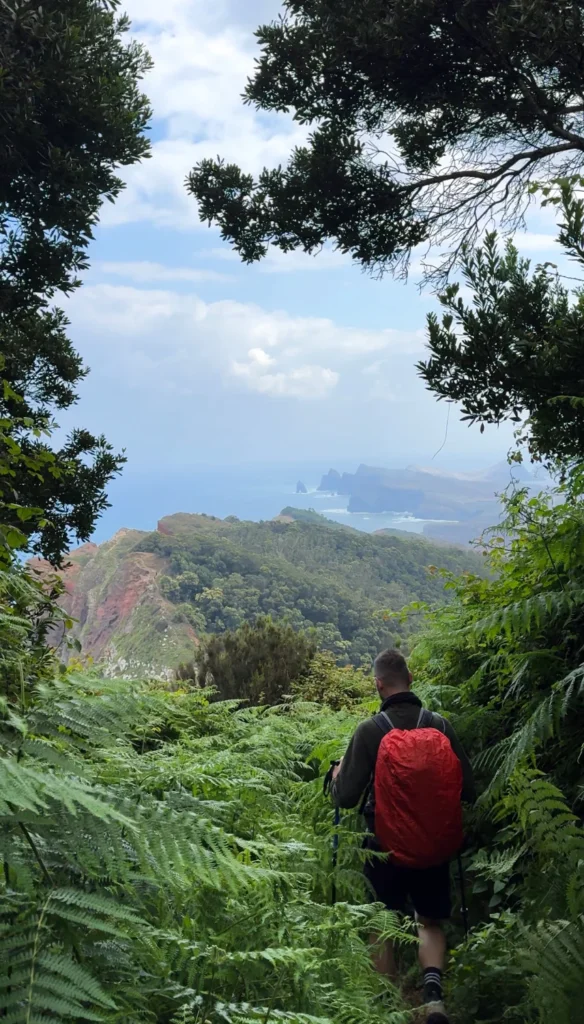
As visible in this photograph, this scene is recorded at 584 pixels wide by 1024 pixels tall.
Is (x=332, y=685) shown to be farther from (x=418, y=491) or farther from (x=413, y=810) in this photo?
(x=418, y=491)

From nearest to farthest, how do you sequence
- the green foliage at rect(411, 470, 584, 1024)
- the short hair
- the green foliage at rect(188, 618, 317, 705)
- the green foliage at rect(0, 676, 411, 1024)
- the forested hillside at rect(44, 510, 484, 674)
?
the green foliage at rect(0, 676, 411, 1024) < the green foliage at rect(411, 470, 584, 1024) < the short hair < the green foliage at rect(188, 618, 317, 705) < the forested hillside at rect(44, 510, 484, 674)

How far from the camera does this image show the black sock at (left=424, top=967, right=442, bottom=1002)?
10.8 ft

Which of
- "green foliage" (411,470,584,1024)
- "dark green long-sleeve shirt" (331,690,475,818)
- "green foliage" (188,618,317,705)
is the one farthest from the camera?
"green foliage" (188,618,317,705)

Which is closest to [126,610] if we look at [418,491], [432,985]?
[432,985]

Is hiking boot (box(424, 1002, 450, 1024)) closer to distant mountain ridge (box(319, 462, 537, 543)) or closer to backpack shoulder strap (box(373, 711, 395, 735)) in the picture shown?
backpack shoulder strap (box(373, 711, 395, 735))

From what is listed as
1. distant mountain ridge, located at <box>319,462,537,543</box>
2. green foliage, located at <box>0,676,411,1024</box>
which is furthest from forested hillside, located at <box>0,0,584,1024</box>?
distant mountain ridge, located at <box>319,462,537,543</box>

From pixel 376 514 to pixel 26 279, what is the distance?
39.6 m

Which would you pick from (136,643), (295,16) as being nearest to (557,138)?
(295,16)

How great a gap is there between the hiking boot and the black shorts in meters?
0.52

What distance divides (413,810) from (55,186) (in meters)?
5.92

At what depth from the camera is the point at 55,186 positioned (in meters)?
6.79

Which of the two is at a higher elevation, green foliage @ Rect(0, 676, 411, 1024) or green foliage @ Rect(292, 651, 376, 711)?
green foliage @ Rect(0, 676, 411, 1024)

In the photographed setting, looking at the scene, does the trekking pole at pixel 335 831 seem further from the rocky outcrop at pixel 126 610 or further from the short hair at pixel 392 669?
the rocky outcrop at pixel 126 610

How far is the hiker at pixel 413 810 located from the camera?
3.60 metres
